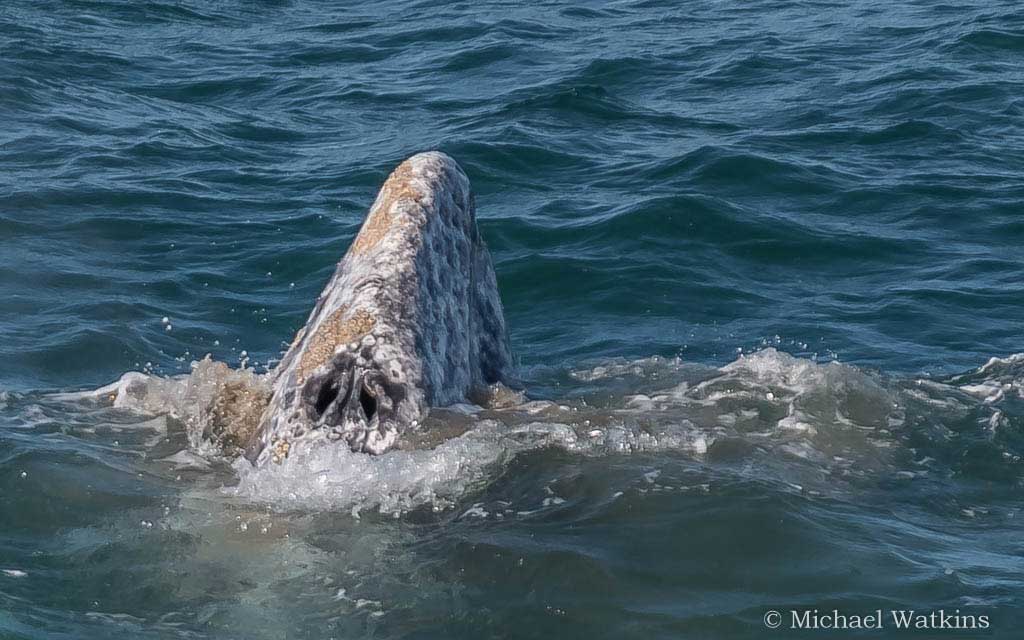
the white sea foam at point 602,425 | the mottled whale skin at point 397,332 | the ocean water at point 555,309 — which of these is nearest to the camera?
the ocean water at point 555,309

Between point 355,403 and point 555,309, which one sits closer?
point 355,403

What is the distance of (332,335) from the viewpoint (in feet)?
24.9

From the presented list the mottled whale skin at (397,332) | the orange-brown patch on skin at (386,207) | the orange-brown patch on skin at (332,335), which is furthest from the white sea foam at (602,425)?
the orange-brown patch on skin at (386,207)

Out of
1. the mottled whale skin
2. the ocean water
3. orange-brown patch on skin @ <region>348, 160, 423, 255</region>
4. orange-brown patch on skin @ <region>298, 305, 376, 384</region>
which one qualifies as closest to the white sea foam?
the ocean water

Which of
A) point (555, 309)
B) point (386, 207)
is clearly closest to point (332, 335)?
point (386, 207)

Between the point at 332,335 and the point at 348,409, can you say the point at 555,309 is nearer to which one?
the point at 332,335

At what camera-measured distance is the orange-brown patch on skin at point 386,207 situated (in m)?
8.54

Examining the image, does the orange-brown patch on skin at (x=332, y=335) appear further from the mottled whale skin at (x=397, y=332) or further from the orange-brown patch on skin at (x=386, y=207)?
the orange-brown patch on skin at (x=386, y=207)

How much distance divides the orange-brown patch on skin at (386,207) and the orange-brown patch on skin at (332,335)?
79 cm

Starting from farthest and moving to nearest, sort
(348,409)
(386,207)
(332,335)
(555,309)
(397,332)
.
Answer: (555,309)
(386,207)
(397,332)
(332,335)
(348,409)

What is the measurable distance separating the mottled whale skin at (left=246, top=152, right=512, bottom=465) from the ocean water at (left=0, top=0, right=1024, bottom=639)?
0.23 metres

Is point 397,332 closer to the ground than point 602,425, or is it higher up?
higher up

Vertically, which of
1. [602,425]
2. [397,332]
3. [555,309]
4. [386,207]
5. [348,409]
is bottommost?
[555,309]

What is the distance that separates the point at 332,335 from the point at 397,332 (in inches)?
12.9
